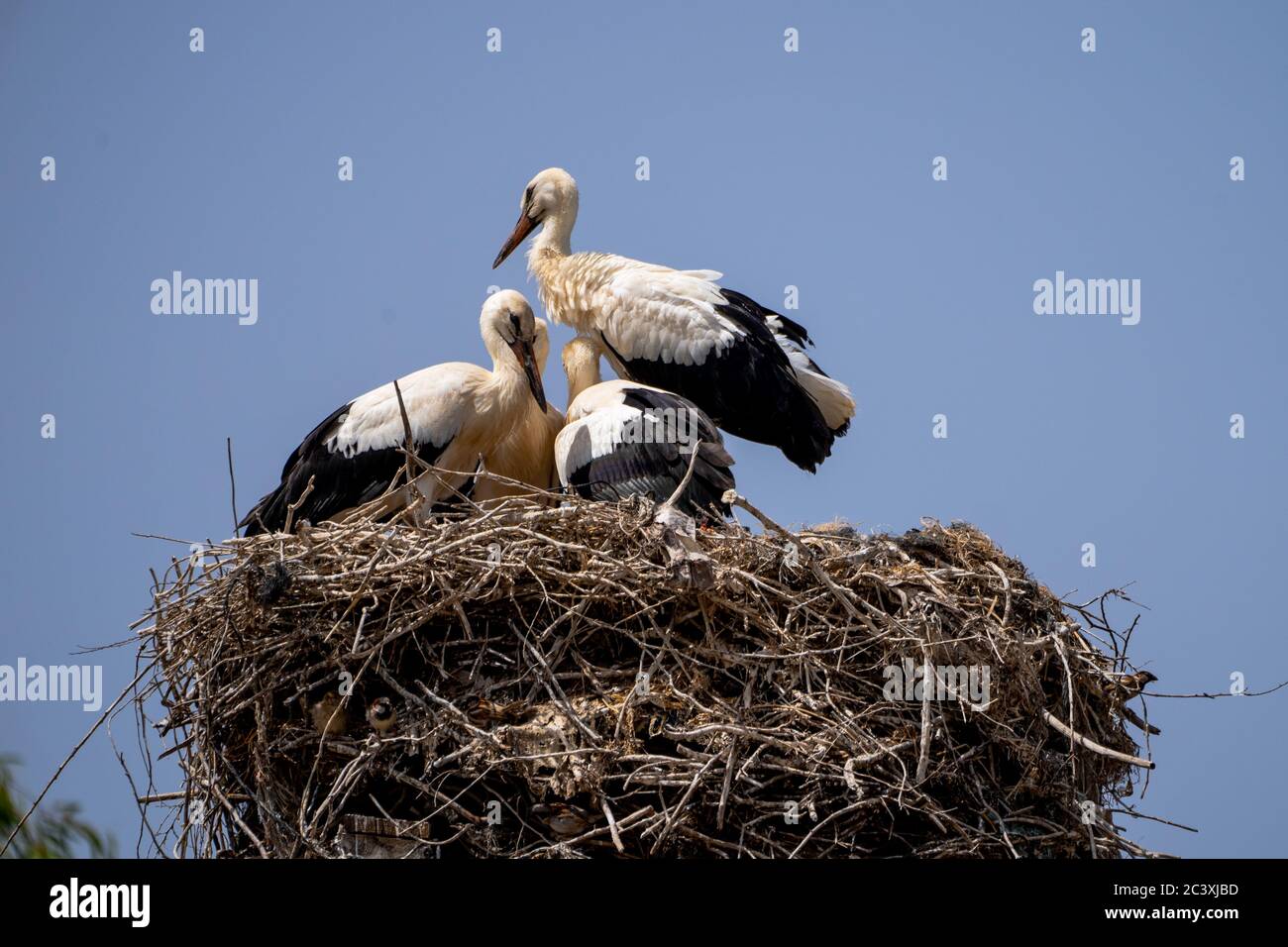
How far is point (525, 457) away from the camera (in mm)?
8273

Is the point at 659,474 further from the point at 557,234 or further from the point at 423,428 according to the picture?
the point at 557,234

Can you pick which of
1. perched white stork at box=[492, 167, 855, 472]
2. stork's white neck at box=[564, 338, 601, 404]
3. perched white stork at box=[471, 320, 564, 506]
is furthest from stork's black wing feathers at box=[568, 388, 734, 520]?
perched white stork at box=[492, 167, 855, 472]

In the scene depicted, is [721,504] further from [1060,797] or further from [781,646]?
[1060,797]

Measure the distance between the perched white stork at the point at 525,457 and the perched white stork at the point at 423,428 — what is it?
0.06 metres

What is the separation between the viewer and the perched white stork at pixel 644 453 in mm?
7586

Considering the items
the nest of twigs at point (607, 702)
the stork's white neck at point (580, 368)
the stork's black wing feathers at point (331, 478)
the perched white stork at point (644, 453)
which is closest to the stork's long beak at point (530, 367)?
the perched white stork at point (644, 453)

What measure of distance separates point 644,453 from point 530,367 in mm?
796

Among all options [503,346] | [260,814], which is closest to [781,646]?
[260,814]

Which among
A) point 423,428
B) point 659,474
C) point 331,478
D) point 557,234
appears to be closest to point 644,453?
point 659,474

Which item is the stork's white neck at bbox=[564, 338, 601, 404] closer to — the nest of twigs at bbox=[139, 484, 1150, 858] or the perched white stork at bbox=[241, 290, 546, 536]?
the perched white stork at bbox=[241, 290, 546, 536]

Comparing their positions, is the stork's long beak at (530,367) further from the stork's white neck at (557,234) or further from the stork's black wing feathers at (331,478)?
the stork's white neck at (557,234)

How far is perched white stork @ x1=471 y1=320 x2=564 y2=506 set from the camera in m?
8.16
